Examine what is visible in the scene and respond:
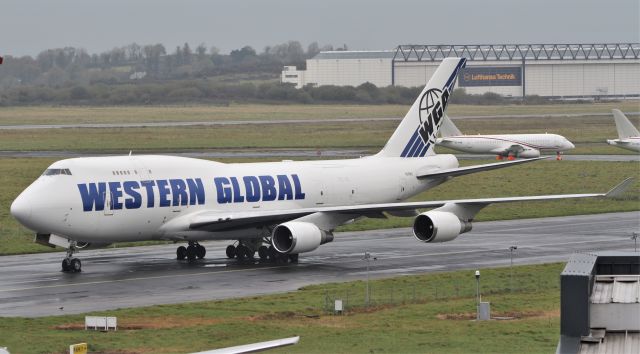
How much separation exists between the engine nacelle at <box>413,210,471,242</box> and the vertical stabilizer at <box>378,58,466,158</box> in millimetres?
8200

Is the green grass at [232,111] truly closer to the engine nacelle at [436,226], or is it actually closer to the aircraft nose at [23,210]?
the engine nacelle at [436,226]

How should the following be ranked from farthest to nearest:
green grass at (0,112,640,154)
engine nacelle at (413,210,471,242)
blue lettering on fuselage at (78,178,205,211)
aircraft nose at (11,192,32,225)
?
green grass at (0,112,640,154) < engine nacelle at (413,210,471,242) < blue lettering on fuselage at (78,178,205,211) < aircraft nose at (11,192,32,225)

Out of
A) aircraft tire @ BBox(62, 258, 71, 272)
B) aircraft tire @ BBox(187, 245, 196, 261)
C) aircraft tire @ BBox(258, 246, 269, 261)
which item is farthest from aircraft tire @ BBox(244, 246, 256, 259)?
aircraft tire @ BBox(62, 258, 71, 272)

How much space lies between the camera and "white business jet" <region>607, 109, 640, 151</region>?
101m

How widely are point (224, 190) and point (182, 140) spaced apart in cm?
7012

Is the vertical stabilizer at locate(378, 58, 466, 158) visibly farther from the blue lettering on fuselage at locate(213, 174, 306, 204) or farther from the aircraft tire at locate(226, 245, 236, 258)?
the aircraft tire at locate(226, 245, 236, 258)

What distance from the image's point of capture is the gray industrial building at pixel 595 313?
24.0m

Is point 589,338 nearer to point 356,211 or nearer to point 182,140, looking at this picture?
point 356,211

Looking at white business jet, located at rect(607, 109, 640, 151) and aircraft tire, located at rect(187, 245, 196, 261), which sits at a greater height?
white business jet, located at rect(607, 109, 640, 151)

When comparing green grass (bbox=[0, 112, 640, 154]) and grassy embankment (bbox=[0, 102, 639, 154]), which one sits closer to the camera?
green grass (bbox=[0, 112, 640, 154])

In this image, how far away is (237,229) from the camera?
154ft

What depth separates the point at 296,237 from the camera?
44.7 meters

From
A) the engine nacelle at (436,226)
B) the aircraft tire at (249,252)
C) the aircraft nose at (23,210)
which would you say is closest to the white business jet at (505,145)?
the aircraft tire at (249,252)

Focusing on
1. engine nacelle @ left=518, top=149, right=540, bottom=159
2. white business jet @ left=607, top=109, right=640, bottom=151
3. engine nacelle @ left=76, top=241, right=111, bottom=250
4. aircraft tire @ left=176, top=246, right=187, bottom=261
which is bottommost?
aircraft tire @ left=176, top=246, right=187, bottom=261
